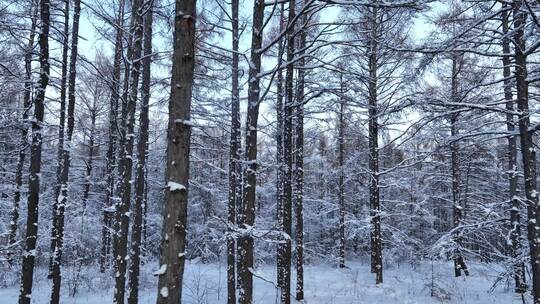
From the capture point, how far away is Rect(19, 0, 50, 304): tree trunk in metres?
7.68

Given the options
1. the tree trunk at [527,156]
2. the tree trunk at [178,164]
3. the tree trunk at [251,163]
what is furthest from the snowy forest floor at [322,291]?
the tree trunk at [178,164]

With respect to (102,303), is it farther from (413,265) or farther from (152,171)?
(413,265)

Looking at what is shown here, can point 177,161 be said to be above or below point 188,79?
below

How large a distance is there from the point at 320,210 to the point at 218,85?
49.3 ft

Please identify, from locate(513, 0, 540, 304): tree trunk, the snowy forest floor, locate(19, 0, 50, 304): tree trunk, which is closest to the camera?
locate(513, 0, 540, 304): tree trunk

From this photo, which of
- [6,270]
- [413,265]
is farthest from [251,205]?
[413,265]

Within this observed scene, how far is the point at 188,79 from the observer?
4.39 m

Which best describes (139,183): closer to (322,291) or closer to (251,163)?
(251,163)

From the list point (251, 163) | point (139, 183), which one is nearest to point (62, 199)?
point (139, 183)

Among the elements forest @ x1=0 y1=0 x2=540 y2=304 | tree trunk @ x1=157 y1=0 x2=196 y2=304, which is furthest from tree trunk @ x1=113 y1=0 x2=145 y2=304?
tree trunk @ x1=157 y1=0 x2=196 y2=304

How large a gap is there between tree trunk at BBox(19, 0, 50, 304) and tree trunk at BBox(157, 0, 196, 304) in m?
4.91

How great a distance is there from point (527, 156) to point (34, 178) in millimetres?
9461

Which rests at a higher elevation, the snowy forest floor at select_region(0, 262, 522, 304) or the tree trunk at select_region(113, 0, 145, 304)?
the tree trunk at select_region(113, 0, 145, 304)

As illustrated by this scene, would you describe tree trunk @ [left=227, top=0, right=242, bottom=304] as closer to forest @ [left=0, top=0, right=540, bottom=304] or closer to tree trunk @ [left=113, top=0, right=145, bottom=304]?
forest @ [left=0, top=0, right=540, bottom=304]
